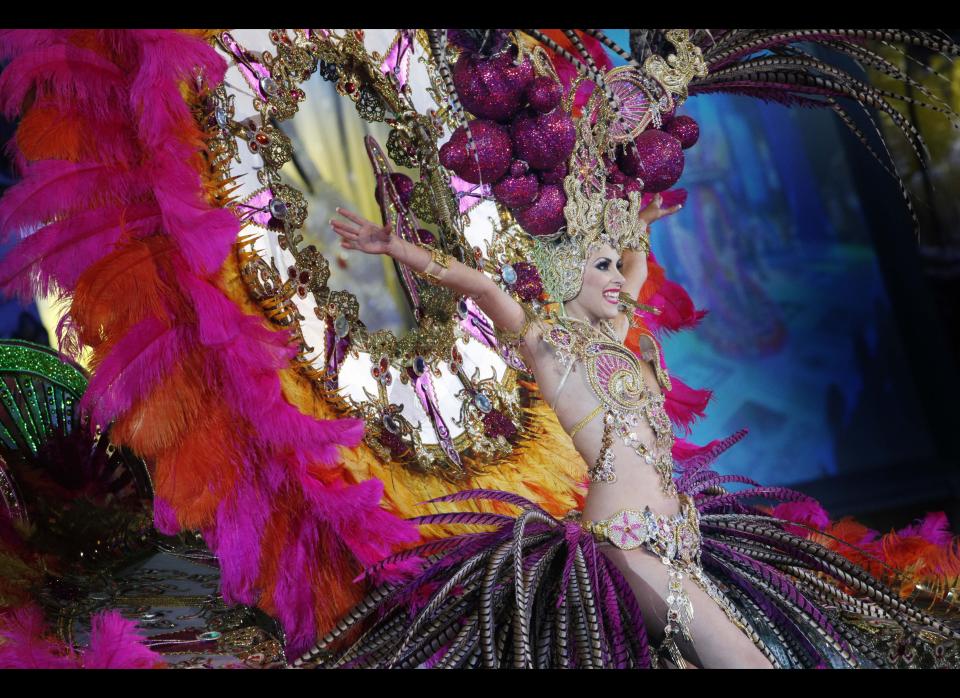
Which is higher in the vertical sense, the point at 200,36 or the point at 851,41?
the point at 200,36

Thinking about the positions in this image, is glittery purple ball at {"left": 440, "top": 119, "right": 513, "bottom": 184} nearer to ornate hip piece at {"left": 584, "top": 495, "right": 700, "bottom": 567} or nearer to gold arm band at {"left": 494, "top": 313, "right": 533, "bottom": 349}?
gold arm band at {"left": 494, "top": 313, "right": 533, "bottom": 349}

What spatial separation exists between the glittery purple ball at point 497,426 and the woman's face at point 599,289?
40 cm

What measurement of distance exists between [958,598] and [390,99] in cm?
139

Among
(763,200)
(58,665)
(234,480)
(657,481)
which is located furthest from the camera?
(763,200)

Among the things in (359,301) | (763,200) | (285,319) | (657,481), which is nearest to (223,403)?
(285,319)

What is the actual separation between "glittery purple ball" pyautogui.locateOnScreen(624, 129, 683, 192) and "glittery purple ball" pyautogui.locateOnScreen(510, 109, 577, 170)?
20 cm

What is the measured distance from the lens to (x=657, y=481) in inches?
63.1

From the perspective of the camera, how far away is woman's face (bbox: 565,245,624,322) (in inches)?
64.7

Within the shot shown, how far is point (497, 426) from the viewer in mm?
1997

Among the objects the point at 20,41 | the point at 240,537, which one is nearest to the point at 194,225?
the point at 20,41

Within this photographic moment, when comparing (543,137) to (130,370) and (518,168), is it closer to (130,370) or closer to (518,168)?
(518,168)

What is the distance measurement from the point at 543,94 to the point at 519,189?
0.16 meters

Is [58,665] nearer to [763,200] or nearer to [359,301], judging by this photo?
[359,301]

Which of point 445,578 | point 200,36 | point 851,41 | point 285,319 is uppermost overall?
point 200,36
